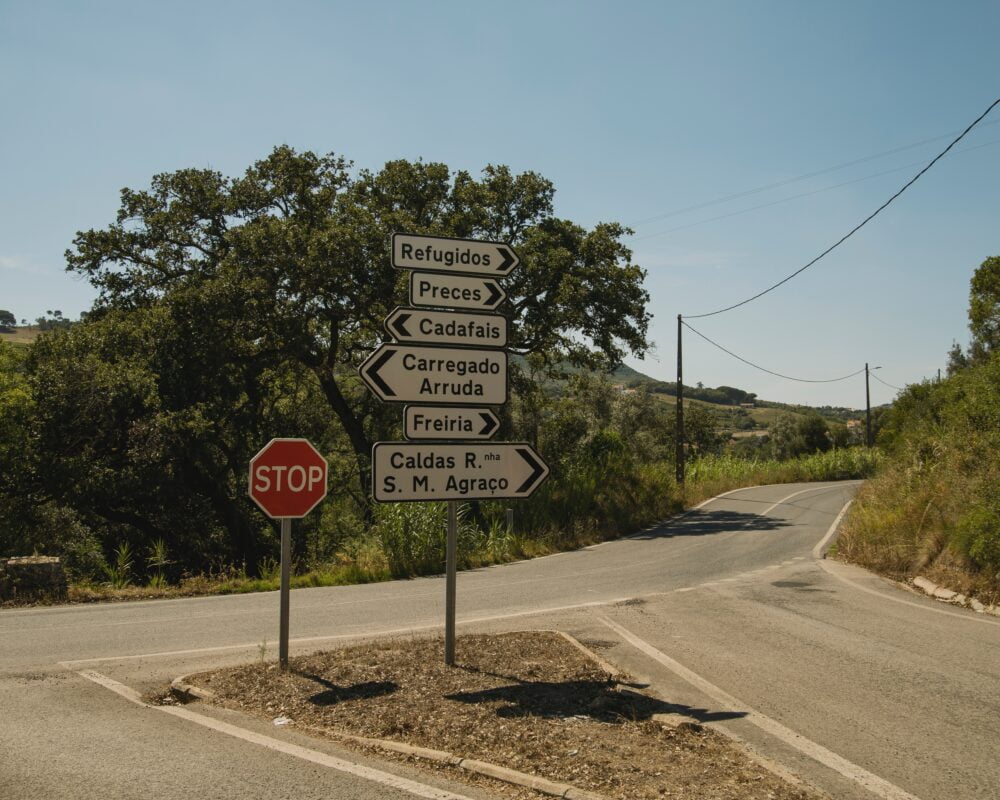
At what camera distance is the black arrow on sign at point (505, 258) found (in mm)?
6820

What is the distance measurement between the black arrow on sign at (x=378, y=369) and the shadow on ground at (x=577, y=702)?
2344 millimetres

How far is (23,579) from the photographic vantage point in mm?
11531

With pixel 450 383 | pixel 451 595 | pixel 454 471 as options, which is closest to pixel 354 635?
pixel 451 595

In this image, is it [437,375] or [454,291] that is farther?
[454,291]

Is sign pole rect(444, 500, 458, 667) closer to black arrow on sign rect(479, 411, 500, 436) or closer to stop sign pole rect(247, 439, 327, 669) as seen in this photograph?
black arrow on sign rect(479, 411, 500, 436)

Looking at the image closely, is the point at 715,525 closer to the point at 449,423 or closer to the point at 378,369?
the point at 449,423

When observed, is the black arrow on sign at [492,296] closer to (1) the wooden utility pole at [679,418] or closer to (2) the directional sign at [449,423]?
(2) the directional sign at [449,423]

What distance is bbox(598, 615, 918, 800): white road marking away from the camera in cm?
421

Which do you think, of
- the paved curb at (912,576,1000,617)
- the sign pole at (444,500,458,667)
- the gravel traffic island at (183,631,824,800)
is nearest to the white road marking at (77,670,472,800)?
the gravel traffic island at (183,631,824,800)

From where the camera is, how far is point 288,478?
657cm

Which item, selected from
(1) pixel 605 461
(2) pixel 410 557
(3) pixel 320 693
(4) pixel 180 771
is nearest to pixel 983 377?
(1) pixel 605 461

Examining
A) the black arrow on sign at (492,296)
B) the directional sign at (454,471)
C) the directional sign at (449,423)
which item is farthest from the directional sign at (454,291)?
the directional sign at (454,471)

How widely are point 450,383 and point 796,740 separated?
3580mm

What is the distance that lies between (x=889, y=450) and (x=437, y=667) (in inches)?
983
